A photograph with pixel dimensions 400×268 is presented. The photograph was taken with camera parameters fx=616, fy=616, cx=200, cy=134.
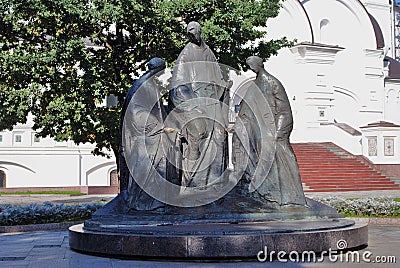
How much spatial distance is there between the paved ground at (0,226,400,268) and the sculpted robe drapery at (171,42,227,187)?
1.87m

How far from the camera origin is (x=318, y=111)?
30.5 metres

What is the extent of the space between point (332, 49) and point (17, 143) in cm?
1618

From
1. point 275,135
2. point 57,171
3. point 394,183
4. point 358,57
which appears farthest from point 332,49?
point 275,135

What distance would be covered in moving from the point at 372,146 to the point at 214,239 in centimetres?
2090

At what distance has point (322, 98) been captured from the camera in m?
30.9

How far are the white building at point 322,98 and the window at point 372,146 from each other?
0.04 m

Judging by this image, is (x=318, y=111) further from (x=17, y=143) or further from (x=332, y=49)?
(x=17, y=143)

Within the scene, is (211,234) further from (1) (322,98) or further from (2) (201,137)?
(1) (322,98)

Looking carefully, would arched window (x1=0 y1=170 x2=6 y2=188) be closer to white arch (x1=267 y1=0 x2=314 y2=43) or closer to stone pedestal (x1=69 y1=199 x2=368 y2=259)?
white arch (x1=267 y1=0 x2=314 y2=43)

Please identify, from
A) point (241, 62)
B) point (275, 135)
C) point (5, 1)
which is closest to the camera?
point (275, 135)

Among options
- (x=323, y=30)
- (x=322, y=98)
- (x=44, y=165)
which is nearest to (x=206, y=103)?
(x=44, y=165)

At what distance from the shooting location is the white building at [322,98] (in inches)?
1109

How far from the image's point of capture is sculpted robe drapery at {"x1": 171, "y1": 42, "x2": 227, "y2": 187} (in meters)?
8.44

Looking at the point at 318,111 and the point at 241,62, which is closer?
the point at 241,62
